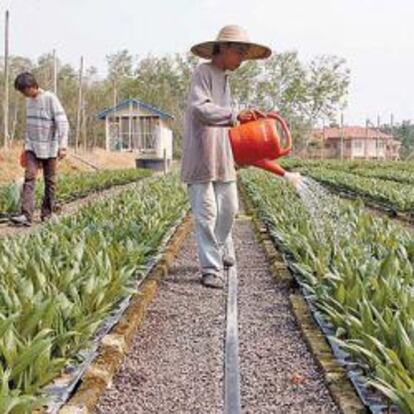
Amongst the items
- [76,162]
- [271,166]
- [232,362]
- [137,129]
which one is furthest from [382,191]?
[137,129]

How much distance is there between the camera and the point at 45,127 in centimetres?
798

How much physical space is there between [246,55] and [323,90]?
54229 mm

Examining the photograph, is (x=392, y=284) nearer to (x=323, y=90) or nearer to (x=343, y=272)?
(x=343, y=272)

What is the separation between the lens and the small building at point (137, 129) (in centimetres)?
3712

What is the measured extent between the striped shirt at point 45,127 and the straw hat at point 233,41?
3368 mm

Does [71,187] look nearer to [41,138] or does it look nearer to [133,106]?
[41,138]

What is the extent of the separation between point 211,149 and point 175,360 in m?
1.90

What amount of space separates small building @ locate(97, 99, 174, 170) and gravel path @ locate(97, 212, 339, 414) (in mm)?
31086

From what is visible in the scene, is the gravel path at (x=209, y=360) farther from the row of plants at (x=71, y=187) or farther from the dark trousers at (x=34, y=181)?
the row of plants at (x=71, y=187)

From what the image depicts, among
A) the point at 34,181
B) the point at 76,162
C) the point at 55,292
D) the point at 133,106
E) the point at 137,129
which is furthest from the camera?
the point at 137,129

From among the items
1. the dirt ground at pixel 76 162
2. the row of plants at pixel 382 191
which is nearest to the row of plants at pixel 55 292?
the row of plants at pixel 382 191

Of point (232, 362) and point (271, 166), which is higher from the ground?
Answer: point (271, 166)

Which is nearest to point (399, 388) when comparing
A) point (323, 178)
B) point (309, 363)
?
point (309, 363)

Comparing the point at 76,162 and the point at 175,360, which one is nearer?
the point at 175,360
